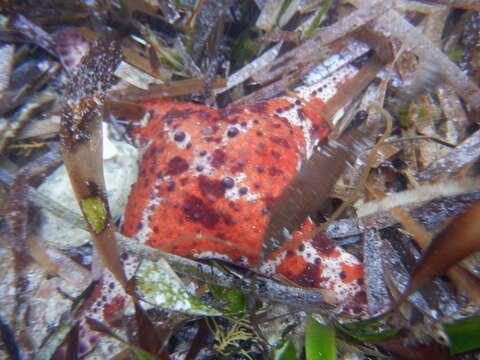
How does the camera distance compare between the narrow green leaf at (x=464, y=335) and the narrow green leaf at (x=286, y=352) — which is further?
the narrow green leaf at (x=286, y=352)

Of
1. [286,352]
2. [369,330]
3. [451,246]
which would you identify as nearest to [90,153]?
[286,352]

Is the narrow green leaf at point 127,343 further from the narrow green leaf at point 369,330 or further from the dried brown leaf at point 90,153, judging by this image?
the narrow green leaf at point 369,330

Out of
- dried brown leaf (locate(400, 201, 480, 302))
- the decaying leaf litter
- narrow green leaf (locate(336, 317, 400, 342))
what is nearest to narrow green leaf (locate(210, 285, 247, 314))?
the decaying leaf litter

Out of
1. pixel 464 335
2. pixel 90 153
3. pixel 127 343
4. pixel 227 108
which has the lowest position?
pixel 464 335

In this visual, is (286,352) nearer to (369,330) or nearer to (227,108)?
(369,330)

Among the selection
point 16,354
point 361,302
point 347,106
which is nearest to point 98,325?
point 16,354

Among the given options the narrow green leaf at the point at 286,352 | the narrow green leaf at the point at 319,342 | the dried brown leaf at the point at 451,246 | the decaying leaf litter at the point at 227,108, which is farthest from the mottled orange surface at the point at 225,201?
the dried brown leaf at the point at 451,246

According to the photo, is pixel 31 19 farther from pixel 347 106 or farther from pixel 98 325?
pixel 347 106
